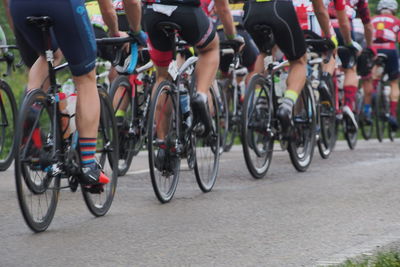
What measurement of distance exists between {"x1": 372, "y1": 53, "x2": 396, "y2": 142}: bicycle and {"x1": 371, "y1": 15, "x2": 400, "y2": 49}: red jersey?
28cm

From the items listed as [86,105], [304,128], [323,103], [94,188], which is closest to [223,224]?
[94,188]

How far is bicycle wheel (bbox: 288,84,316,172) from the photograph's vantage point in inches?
426

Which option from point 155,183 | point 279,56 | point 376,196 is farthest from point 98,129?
point 279,56

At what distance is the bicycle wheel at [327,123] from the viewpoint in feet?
41.5

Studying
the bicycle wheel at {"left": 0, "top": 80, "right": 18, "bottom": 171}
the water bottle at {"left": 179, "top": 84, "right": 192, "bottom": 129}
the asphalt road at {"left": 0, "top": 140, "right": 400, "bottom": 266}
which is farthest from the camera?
the bicycle wheel at {"left": 0, "top": 80, "right": 18, "bottom": 171}

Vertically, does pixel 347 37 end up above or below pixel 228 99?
above

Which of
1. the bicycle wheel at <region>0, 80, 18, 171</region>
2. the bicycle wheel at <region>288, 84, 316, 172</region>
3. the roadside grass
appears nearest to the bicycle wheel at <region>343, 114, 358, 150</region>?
the bicycle wheel at <region>288, 84, 316, 172</region>

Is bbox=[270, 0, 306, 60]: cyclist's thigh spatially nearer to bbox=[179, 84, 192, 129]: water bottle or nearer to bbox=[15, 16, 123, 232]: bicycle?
bbox=[179, 84, 192, 129]: water bottle

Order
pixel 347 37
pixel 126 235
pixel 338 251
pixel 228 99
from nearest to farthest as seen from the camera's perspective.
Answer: pixel 338 251 < pixel 126 235 < pixel 347 37 < pixel 228 99

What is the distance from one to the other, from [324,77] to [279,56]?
4.95 feet

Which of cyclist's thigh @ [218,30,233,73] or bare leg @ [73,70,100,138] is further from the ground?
bare leg @ [73,70,100,138]

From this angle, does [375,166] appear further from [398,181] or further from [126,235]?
[126,235]

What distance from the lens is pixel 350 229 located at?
23.1ft

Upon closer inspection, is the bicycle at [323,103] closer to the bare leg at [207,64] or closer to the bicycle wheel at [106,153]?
the bare leg at [207,64]
